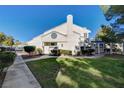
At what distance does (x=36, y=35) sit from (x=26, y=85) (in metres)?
2.49

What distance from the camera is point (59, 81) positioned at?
5.71m

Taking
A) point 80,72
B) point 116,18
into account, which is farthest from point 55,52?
point 116,18


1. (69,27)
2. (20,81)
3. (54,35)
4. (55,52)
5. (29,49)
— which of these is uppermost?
(69,27)

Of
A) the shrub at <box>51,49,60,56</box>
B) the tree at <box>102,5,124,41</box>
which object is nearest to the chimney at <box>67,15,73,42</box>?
the shrub at <box>51,49,60,56</box>

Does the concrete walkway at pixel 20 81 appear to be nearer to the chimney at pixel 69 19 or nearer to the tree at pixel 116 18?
the chimney at pixel 69 19

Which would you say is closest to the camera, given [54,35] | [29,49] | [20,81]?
[20,81]

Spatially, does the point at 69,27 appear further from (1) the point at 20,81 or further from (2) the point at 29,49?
(1) the point at 20,81

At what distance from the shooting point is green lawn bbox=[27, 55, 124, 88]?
570cm

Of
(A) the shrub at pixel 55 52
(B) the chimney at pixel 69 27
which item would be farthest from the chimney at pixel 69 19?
(A) the shrub at pixel 55 52

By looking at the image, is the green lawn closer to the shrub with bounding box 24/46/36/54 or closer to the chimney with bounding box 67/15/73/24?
the shrub with bounding box 24/46/36/54

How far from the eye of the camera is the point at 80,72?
6648 mm

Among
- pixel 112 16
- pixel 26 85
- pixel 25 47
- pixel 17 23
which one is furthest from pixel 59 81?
pixel 112 16

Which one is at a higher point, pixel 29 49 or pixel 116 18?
pixel 116 18

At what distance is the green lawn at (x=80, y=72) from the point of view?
5703mm
